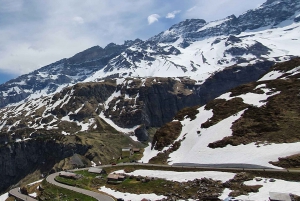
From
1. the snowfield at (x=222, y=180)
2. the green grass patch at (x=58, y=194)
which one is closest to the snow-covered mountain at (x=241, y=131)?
the snowfield at (x=222, y=180)

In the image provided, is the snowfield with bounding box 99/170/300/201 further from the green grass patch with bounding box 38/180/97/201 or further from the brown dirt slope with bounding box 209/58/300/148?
the brown dirt slope with bounding box 209/58/300/148

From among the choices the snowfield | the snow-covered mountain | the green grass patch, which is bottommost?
the green grass patch

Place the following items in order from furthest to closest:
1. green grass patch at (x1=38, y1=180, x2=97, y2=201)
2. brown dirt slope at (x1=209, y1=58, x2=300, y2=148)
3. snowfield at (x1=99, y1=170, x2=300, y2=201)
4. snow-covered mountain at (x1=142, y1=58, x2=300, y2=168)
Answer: brown dirt slope at (x1=209, y1=58, x2=300, y2=148) < snow-covered mountain at (x1=142, y1=58, x2=300, y2=168) < green grass patch at (x1=38, y1=180, x2=97, y2=201) < snowfield at (x1=99, y1=170, x2=300, y2=201)

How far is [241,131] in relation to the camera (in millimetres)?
71000

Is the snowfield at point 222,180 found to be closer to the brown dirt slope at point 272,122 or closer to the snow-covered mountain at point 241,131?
the snow-covered mountain at point 241,131

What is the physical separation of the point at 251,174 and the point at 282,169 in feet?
18.3

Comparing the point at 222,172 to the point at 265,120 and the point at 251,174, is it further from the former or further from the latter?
the point at 265,120

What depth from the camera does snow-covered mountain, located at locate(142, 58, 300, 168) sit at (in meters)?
59.8

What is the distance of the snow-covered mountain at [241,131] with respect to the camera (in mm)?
59781

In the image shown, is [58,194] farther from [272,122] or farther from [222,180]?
[272,122]

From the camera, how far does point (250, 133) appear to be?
69625mm

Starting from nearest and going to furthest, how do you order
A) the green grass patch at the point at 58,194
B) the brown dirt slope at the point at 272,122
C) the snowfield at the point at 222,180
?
the snowfield at the point at 222,180
the green grass patch at the point at 58,194
the brown dirt slope at the point at 272,122

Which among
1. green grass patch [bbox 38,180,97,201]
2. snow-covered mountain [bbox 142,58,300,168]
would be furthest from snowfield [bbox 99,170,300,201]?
snow-covered mountain [bbox 142,58,300,168]

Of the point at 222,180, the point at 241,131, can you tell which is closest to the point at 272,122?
the point at 241,131
